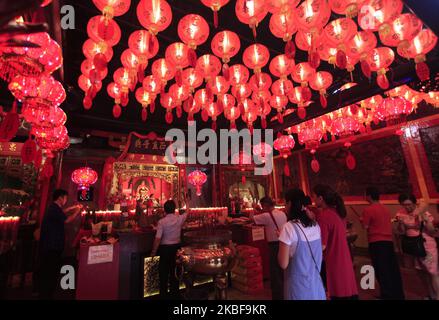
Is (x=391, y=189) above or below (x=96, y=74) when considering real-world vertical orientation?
below

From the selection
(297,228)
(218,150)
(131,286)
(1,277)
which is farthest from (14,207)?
(297,228)

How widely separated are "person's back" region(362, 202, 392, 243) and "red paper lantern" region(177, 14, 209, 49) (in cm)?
408

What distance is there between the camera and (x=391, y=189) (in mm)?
7375

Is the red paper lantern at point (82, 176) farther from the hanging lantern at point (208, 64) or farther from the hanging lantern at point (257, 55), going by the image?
the hanging lantern at point (257, 55)

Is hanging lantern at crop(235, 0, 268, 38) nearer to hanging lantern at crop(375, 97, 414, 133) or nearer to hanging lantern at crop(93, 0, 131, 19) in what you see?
hanging lantern at crop(93, 0, 131, 19)

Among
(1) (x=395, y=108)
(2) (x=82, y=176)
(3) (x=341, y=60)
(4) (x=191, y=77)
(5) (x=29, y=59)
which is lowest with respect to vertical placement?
(2) (x=82, y=176)

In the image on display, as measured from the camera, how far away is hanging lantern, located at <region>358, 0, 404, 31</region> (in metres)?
2.65

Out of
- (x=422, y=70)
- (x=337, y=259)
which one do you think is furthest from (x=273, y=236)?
(x=422, y=70)

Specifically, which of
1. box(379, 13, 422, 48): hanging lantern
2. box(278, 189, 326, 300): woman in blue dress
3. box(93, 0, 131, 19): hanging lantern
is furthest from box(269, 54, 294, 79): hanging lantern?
box(278, 189, 326, 300): woman in blue dress

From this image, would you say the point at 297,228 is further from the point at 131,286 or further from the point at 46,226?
the point at 46,226

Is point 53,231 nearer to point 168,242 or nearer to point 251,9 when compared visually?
point 168,242

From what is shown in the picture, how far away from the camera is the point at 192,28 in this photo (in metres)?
3.04

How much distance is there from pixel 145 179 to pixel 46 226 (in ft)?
24.0

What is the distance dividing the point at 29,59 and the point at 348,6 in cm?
354
